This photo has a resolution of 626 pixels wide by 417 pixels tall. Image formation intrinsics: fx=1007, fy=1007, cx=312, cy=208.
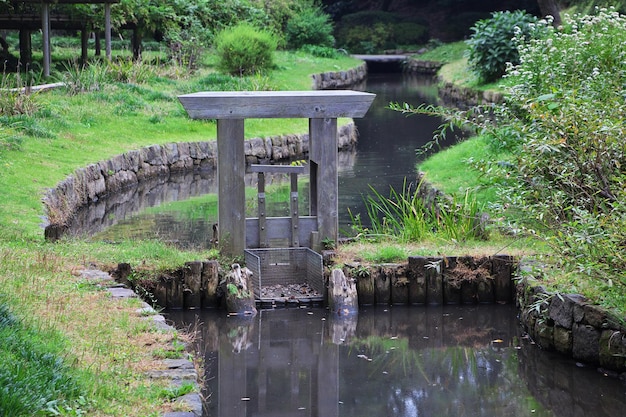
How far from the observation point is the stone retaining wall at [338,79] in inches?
1341

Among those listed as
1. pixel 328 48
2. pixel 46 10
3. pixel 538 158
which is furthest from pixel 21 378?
pixel 328 48

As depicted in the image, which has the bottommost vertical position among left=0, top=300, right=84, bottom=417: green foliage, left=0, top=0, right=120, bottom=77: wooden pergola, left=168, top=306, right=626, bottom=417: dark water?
left=168, top=306, right=626, bottom=417: dark water

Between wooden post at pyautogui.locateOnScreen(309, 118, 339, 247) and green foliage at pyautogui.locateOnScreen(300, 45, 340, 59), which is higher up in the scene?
green foliage at pyautogui.locateOnScreen(300, 45, 340, 59)

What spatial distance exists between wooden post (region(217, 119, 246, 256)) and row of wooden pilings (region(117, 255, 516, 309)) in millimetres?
703

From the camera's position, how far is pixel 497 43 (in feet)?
93.7

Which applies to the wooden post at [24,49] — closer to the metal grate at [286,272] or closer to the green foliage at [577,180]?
the metal grate at [286,272]

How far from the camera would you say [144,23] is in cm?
2927

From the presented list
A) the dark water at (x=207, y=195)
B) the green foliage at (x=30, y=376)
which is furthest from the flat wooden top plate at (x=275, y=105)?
the green foliage at (x=30, y=376)

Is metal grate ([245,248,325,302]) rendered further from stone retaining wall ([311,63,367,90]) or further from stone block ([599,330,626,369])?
stone retaining wall ([311,63,367,90])

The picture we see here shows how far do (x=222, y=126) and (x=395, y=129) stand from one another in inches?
629

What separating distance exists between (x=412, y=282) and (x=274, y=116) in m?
2.28

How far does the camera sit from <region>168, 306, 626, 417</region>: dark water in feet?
24.7

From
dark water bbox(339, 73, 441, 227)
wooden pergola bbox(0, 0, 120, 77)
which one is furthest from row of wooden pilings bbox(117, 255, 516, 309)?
wooden pergola bbox(0, 0, 120, 77)

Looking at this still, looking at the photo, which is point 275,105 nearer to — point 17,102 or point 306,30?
point 17,102
